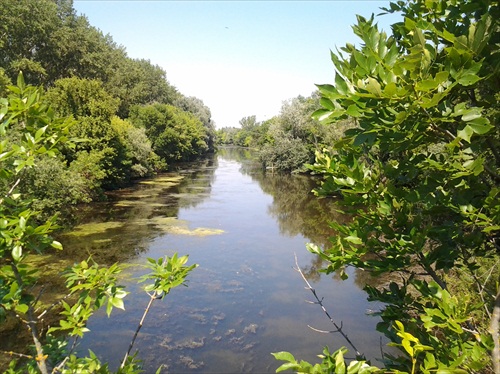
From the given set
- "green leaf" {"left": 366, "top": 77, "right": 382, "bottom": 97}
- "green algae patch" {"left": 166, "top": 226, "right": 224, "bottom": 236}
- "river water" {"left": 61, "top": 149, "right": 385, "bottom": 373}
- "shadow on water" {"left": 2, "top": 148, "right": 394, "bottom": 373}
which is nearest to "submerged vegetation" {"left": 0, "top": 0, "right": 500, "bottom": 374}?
"green leaf" {"left": 366, "top": 77, "right": 382, "bottom": 97}

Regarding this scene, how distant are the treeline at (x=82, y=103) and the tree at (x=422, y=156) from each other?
13.8 m

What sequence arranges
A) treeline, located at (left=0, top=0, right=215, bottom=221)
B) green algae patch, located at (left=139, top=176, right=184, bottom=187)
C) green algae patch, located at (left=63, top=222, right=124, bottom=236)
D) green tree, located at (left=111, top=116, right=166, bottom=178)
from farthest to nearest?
green algae patch, located at (left=139, top=176, right=184, bottom=187) < green tree, located at (left=111, top=116, right=166, bottom=178) < treeline, located at (left=0, top=0, right=215, bottom=221) < green algae patch, located at (left=63, top=222, right=124, bottom=236)

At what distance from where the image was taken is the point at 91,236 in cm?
1777

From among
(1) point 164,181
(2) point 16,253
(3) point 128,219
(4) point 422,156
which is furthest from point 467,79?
(1) point 164,181

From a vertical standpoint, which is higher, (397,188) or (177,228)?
(397,188)

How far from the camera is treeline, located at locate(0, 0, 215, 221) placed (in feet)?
70.2

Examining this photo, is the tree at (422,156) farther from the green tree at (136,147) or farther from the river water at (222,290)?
the green tree at (136,147)

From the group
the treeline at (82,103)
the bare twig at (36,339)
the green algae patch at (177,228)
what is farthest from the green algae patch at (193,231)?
the bare twig at (36,339)

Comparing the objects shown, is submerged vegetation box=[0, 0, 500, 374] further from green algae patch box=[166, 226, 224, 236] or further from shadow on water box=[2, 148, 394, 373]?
green algae patch box=[166, 226, 224, 236]

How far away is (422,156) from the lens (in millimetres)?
2291

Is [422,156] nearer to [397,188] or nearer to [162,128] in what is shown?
[397,188]

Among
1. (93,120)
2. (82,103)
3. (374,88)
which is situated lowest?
(374,88)

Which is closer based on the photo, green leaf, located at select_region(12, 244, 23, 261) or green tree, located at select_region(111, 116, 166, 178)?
green leaf, located at select_region(12, 244, 23, 261)

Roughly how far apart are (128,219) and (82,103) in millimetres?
14197
